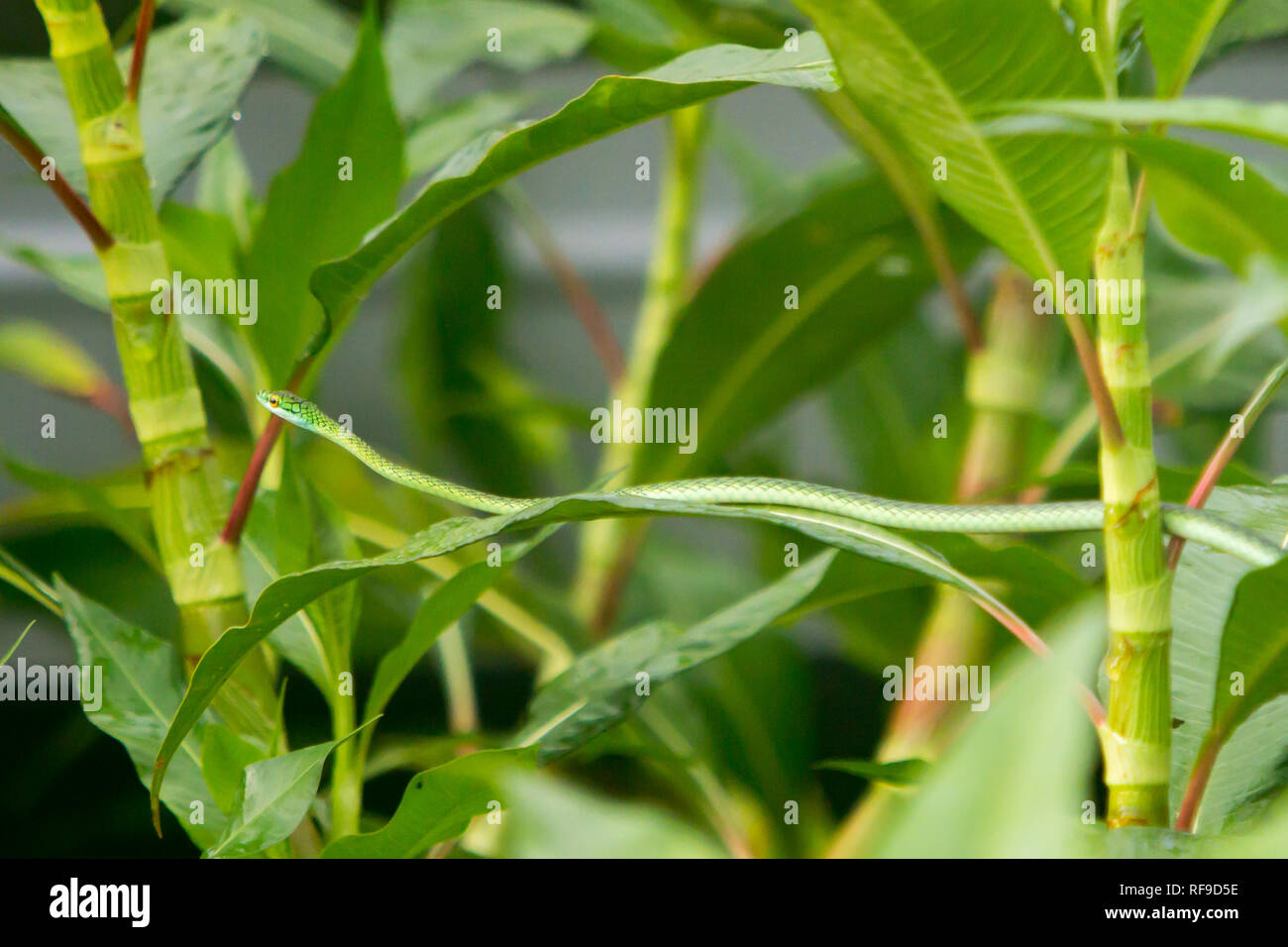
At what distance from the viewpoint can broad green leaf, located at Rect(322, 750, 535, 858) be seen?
0.45m

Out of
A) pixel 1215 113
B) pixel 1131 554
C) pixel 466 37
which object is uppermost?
pixel 466 37

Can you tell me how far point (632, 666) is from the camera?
1.91 ft

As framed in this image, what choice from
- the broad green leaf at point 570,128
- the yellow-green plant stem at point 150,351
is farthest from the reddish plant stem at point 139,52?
the broad green leaf at point 570,128

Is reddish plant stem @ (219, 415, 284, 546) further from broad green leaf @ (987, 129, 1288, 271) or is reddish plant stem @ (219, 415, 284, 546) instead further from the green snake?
broad green leaf @ (987, 129, 1288, 271)

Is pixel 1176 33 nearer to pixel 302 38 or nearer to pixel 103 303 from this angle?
pixel 103 303

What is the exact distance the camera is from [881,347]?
1288 millimetres

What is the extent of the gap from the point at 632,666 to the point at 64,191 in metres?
0.39

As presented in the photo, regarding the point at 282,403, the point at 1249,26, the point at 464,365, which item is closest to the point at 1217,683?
the point at 1249,26

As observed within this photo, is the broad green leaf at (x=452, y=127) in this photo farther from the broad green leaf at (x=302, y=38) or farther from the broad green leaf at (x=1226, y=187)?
the broad green leaf at (x=1226, y=187)

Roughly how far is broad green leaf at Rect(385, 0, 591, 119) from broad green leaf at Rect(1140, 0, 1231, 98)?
2.01 feet

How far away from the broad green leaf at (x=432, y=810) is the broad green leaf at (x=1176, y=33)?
0.41m
